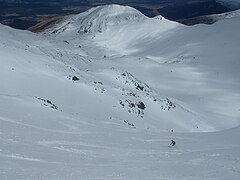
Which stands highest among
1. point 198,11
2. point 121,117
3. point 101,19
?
point 198,11

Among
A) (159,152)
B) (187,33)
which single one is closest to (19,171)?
(159,152)

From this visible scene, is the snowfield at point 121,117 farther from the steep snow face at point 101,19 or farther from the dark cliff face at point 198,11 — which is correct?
the dark cliff face at point 198,11

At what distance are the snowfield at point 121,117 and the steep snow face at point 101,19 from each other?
31.4 meters

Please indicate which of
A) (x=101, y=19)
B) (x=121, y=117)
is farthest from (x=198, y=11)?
(x=121, y=117)

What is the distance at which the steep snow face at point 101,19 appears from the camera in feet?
302

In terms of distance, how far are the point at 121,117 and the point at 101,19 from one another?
73730mm

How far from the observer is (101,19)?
93.8m

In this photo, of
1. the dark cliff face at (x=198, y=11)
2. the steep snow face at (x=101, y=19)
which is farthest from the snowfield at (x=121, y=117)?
the dark cliff face at (x=198, y=11)

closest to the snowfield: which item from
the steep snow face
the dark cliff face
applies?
the steep snow face

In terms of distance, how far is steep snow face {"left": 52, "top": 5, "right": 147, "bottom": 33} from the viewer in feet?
302

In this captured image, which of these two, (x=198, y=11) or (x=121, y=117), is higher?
(x=198, y=11)

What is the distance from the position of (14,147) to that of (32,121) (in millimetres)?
4017

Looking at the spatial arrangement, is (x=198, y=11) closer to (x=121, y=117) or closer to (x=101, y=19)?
(x=101, y=19)

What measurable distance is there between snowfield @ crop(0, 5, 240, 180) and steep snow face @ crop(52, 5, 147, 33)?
3144 centimetres
